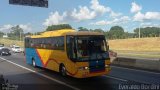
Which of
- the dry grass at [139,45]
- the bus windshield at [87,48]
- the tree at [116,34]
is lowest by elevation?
the dry grass at [139,45]

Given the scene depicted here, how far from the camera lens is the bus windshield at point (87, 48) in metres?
16.4

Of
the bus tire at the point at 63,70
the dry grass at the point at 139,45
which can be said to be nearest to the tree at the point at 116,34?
the dry grass at the point at 139,45

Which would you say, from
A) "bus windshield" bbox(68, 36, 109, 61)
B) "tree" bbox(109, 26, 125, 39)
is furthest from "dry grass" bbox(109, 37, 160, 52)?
"bus windshield" bbox(68, 36, 109, 61)

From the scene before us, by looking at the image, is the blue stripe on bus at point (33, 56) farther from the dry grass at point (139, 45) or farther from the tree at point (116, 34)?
the tree at point (116, 34)

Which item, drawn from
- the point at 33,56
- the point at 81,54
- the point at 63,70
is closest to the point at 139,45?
the point at 33,56

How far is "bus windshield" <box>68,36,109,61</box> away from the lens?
16.4 meters

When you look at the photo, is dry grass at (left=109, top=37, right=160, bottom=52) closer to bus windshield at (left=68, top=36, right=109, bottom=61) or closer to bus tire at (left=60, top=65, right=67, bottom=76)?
bus tire at (left=60, top=65, right=67, bottom=76)

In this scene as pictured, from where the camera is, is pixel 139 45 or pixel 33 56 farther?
pixel 139 45

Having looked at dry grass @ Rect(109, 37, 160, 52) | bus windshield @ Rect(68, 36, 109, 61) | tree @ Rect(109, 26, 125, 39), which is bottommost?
dry grass @ Rect(109, 37, 160, 52)

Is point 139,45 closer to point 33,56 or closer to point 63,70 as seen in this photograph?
point 33,56

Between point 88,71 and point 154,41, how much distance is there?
68.2m

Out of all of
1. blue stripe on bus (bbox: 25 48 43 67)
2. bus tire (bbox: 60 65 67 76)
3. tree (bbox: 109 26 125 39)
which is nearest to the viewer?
bus tire (bbox: 60 65 67 76)

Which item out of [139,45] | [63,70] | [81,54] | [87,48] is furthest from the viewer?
[139,45]

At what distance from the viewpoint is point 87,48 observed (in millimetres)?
16562
